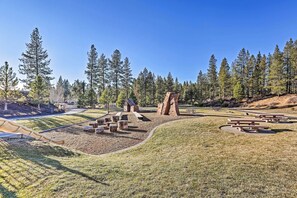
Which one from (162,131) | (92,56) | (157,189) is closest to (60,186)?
(157,189)

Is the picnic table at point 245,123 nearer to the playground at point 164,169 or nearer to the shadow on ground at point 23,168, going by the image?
the playground at point 164,169

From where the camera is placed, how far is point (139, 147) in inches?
332

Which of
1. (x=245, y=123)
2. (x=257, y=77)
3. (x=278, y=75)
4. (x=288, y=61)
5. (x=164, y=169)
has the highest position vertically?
(x=288, y=61)

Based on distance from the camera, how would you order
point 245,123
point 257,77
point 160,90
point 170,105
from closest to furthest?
point 245,123, point 170,105, point 257,77, point 160,90

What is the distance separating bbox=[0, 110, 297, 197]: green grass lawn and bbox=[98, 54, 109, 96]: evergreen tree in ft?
121

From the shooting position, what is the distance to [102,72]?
4325 centimetres

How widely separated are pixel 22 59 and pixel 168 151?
35770 millimetres

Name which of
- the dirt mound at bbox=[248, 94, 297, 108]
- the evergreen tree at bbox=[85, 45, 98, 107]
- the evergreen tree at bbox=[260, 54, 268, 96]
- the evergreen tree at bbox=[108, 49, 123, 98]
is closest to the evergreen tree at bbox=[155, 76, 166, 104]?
the evergreen tree at bbox=[108, 49, 123, 98]

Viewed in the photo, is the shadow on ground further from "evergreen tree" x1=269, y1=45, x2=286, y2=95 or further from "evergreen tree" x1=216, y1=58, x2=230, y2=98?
"evergreen tree" x1=216, y1=58, x2=230, y2=98

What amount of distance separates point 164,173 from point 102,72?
4126cm

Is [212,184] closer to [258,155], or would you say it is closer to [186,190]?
[186,190]

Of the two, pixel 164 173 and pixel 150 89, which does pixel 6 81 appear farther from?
pixel 150 89

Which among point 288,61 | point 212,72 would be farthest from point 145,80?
point 288,61

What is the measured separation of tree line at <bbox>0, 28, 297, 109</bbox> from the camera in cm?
3138
